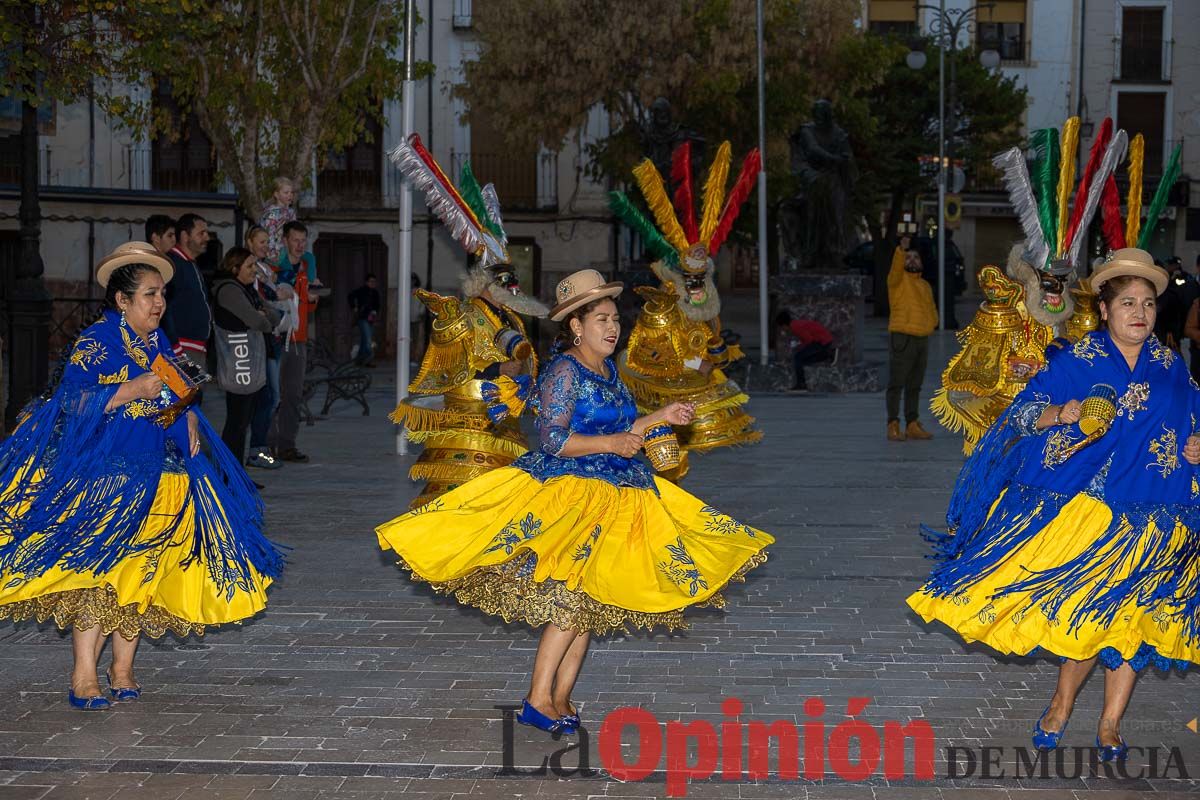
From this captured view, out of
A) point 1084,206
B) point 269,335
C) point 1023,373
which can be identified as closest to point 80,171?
point 269,335

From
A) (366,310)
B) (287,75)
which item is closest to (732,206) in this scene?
(287,75)

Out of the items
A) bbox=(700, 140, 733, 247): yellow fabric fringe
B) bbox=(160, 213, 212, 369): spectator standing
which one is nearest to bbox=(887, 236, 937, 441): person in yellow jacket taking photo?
bbox=(700, 140, 733, 247): yellow fabric fringe

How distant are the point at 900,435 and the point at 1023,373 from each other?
8.14 m

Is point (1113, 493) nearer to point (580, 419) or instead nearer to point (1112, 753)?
point (1112, 753)

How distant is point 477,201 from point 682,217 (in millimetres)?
2830

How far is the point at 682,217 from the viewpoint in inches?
483

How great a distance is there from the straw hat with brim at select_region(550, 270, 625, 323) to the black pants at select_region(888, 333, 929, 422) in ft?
29.1

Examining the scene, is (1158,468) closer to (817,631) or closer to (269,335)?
(817,631)

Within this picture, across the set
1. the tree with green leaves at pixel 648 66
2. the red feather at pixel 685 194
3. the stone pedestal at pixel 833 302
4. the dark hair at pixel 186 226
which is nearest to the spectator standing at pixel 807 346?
the stone pedestal at pixel 833 302

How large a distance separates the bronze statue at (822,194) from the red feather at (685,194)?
8.87m

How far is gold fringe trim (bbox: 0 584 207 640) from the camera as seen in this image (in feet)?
19.1

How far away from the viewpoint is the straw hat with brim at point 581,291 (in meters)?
5.51

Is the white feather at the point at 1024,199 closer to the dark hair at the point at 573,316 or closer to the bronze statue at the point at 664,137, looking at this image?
the dark hair at the point at 573,316

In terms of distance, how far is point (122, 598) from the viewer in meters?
5.72
